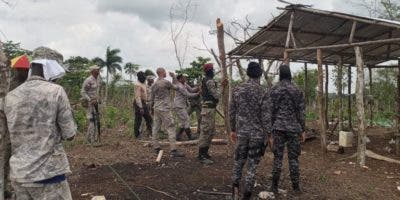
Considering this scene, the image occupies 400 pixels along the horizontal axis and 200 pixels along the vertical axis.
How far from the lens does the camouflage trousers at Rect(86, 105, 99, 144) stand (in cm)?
1082

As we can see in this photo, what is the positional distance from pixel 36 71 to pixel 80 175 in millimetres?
4766

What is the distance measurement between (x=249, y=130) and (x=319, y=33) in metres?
6.04

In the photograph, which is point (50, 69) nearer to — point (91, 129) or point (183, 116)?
point (91, 129)

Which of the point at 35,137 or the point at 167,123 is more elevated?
the point at 35,137

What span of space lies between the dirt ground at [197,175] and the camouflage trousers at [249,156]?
604 millimetres

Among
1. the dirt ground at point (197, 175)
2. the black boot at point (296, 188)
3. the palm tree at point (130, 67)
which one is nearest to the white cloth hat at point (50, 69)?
the dirt ground at point (197, 175)

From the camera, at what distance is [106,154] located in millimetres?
10312

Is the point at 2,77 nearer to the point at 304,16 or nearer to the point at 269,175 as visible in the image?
the point at 269,175

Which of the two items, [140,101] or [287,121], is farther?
[140,101]

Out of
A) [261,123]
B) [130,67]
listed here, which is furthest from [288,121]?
[130,67]

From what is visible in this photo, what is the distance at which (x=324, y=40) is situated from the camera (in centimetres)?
1198

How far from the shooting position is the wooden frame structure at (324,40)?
8805mm

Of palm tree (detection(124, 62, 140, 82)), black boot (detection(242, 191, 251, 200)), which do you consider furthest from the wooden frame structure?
palm tree (detection(124, 62, 140, 82))

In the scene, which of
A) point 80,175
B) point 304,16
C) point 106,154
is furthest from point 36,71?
point 304,16
